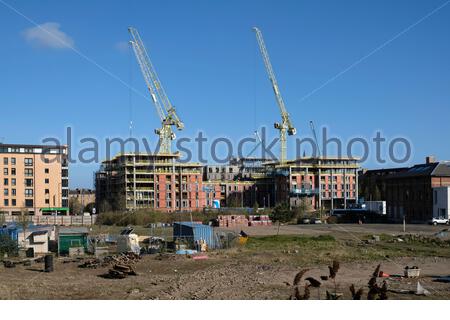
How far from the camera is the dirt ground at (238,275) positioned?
845 inches

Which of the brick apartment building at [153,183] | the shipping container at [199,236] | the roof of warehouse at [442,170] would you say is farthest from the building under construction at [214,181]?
the shipping container at [199,236]

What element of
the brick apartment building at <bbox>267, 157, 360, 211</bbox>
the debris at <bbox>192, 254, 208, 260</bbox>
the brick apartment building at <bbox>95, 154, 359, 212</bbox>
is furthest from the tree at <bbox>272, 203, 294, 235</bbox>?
the brick apartment building at <bbox>267, 157, 360, 211</bbox>

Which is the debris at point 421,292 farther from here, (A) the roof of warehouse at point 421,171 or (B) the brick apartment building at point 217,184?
(B) the brick apartment building at point 217,184

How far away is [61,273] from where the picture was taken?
2791 cm

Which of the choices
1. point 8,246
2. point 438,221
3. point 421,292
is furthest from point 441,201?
point 421,292

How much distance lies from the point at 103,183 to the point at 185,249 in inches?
4175

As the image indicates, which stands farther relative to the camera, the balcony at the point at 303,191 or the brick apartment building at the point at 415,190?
the balcony at the point at 303,191

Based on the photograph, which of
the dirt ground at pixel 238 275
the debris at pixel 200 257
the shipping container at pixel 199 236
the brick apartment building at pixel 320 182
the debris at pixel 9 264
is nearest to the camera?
the dirt ground at pixel 238 275

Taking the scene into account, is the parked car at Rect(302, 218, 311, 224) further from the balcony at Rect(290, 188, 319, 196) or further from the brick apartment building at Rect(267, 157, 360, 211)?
the balcony at Rect(290, 188, 319, 196)

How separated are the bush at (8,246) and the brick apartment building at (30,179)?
7254cm

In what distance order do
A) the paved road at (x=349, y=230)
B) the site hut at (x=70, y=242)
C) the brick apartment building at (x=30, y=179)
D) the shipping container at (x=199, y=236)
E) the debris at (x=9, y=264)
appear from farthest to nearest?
1. the brick apartment building at (x=30, y=179)
2. the paved road at (x=349, y=230)
3. the shipping container at (x=199, y=236)
4. the site hut at (x=70, y=242)
5. the debris at (x=9, y=264)

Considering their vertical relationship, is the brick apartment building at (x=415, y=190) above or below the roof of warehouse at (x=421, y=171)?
below
